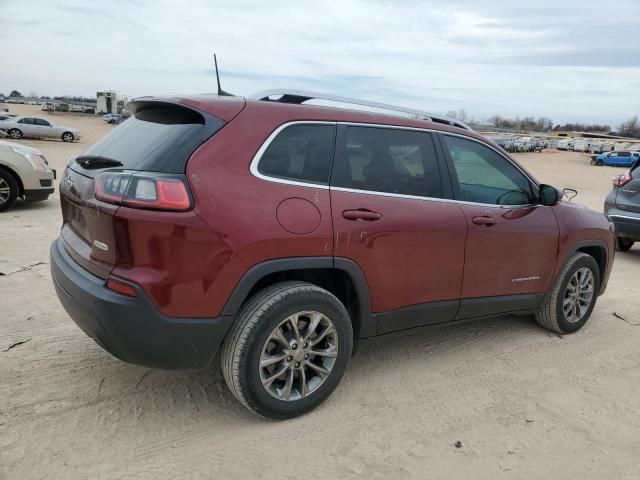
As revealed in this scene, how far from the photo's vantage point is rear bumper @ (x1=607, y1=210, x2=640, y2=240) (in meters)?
7.52

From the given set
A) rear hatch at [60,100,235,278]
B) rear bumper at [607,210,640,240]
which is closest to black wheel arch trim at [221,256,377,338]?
rear hatch at [60,100,235,278]

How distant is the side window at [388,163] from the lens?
320 cm

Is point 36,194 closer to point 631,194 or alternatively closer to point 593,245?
point 593,245

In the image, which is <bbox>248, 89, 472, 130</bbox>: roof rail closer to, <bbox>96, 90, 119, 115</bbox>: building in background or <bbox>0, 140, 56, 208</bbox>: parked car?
<bbox>0, 140, 56, 208</bbox>: parked car

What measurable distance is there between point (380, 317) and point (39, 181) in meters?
7.36

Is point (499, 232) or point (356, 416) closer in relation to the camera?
point (356, 416)

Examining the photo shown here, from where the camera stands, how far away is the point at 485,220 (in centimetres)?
374

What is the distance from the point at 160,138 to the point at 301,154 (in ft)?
2.51

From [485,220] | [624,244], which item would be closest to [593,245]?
[485,220]

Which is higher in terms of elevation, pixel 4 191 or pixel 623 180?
pixel 623 180

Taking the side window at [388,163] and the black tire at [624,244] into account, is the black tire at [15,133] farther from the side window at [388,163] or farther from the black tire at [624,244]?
the side window at [388,163]

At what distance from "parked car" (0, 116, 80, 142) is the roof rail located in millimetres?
34804

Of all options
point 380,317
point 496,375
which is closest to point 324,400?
point 380,317

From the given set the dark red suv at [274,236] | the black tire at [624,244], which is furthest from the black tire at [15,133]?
the dark red suv at [274,236]
